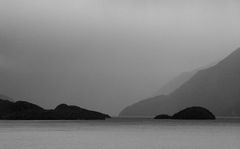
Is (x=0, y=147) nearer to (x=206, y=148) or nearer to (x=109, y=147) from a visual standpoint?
(x=109, y=147)

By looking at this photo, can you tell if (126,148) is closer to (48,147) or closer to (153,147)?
(153,147)

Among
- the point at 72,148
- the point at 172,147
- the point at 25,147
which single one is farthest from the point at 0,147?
the point at 172,147

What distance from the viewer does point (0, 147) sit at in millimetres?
96625

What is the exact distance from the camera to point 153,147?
97.4 m

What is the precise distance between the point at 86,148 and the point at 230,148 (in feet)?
97.2

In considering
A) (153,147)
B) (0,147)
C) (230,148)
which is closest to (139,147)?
(153,147)

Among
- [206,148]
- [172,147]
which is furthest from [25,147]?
[206,148]

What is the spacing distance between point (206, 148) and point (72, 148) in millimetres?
27772

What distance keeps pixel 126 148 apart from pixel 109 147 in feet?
17.2

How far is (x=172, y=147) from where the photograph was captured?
317ft

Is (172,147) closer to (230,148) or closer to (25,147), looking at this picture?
(230,148)

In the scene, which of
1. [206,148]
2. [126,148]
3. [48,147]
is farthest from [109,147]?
[206,148]

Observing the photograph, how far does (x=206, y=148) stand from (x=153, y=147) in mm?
11125

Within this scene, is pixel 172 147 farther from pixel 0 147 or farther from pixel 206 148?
pixel 0 147
